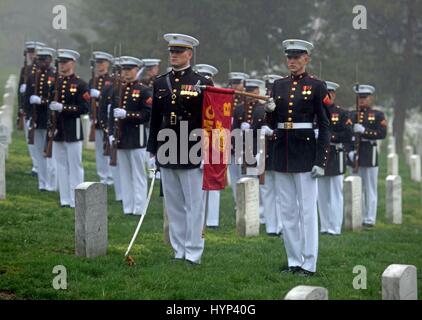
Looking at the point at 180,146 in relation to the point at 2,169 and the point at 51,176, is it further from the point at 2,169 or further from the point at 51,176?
the point at 51,176

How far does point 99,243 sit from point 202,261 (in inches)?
47.8

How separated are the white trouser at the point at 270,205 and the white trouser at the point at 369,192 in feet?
8.71

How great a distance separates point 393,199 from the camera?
60.0ft

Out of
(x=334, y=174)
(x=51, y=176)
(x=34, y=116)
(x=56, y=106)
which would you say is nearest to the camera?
(x=56, y=106)

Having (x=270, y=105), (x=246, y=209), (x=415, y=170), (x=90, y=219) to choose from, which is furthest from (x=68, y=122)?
(x=415, y=170)

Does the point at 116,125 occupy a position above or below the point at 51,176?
above

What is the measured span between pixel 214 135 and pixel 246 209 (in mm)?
3521

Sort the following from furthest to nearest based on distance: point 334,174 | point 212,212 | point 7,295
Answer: point 334,174
point 212,212
point 7,295

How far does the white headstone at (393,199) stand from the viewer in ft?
59.8

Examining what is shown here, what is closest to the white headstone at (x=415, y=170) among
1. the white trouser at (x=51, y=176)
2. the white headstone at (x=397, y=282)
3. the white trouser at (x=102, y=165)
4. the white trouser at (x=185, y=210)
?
the white trouser at (x=102, y=165)

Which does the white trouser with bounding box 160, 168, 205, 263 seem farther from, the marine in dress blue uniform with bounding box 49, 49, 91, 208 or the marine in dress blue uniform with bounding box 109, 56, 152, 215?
the marine in dress blue uniform with bounding box 49, 49, 91, 208

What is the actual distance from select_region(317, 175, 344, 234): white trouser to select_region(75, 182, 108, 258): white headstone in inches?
217

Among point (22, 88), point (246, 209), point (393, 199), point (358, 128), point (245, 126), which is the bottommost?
point (393, 199)
